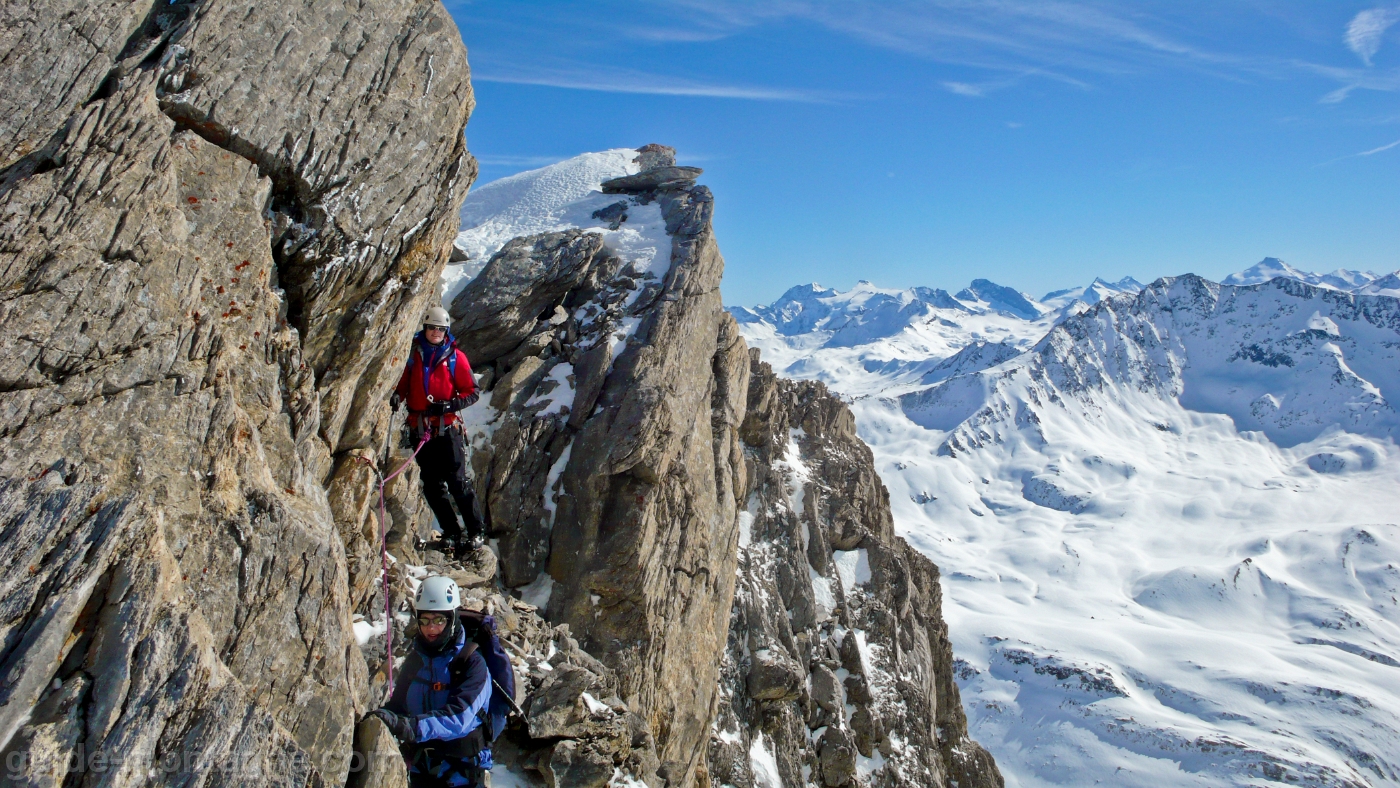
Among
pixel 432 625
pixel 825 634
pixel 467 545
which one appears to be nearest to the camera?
pixel 432 625

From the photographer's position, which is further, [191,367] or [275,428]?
[275,428]

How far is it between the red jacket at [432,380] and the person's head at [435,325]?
0.17 metres

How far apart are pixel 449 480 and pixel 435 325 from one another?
3542mm

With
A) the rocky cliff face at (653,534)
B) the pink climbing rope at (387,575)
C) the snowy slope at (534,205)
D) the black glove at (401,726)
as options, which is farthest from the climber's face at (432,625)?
the snowy slope at (534,205)

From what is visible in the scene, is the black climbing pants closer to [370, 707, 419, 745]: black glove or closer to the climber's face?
the climber's face

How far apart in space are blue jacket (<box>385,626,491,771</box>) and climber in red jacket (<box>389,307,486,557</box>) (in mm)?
7257

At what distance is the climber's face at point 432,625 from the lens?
9422 millimetres

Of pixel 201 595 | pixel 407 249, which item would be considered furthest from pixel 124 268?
pixel 407 249

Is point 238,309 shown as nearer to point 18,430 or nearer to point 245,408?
point 245,408

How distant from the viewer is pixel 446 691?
9.35 m

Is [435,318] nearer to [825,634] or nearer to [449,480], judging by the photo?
[449,480]

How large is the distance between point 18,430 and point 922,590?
186 feet

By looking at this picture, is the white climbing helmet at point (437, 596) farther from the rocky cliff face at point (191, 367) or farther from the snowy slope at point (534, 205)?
the snowy slope at point (534, 205)

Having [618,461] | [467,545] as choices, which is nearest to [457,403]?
[467,545]
